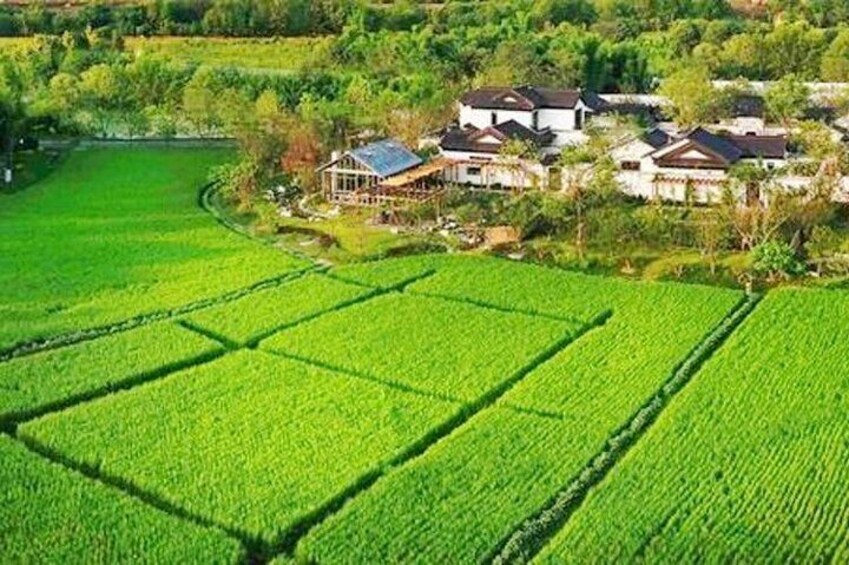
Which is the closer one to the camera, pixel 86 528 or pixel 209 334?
pixel 86 528

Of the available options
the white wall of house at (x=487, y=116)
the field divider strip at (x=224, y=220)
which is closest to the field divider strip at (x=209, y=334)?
the field divider strip at (x=224, y=220)

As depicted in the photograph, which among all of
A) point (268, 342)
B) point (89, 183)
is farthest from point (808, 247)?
point (89, 183)

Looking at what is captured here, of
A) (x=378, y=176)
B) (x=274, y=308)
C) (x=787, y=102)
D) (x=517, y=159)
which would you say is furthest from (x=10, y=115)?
(x=787, y=102)

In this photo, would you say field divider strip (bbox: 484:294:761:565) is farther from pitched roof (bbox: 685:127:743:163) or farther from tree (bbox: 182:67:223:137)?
tree (bbox: 182:67:223:137)

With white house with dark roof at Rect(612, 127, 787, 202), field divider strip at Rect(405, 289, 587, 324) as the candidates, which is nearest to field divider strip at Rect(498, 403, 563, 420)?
field divider strip at Rect(405, 289, 587, 324)

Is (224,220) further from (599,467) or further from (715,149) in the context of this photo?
(599,467)

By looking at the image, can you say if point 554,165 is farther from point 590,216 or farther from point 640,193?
point 590,216
